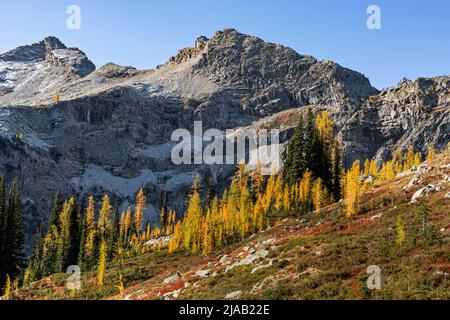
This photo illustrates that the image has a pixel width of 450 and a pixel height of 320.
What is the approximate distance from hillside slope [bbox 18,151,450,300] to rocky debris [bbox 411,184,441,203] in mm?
92

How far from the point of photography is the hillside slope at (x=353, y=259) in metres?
22.9

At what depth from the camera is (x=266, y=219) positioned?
7400cm

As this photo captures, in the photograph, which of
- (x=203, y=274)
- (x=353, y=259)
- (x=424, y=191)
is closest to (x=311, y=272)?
(x=353, y=259)

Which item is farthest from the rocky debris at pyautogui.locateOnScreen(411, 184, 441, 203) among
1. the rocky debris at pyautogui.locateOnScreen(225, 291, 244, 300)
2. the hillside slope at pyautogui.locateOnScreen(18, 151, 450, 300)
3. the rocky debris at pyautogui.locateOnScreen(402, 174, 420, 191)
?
the rocky debris at pyautogui.locateOnScreen(225, 291, 244, 300)

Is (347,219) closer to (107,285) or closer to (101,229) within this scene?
(107,285)

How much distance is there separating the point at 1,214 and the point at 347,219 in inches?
2768

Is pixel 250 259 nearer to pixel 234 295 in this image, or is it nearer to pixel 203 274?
pixel 203 274

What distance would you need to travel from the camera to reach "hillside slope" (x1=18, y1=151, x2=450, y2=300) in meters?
22.9

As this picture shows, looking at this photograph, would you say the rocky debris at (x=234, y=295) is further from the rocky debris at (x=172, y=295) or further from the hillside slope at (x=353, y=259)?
the rocky debris at (x=172, y=295)

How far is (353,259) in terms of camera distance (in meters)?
28.0

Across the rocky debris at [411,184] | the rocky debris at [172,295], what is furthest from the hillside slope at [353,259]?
the rocky debris at [411,184]

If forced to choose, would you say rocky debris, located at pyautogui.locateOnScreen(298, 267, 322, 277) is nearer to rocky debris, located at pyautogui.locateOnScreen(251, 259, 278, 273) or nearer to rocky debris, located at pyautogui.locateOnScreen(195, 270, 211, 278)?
rocky debris, located at pyautogui.locateOnScreen(251, 259, 278, 273)

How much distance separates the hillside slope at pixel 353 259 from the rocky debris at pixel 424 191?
0.09 metres
